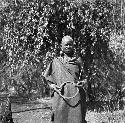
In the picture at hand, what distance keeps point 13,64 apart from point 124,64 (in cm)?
431

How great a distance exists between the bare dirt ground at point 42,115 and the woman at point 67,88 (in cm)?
346

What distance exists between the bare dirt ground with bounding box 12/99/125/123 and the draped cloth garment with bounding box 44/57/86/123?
345 cm

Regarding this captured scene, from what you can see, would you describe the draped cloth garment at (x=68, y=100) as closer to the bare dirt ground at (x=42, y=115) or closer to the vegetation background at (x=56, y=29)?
the bare dirt ground at (x=42, y=115)

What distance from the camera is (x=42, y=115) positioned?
8.70 m

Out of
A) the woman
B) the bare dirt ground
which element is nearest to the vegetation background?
the bare dirt ground

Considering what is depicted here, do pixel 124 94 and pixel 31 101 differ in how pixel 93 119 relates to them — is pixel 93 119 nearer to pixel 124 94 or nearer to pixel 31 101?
pixel 124 94

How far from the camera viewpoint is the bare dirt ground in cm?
725

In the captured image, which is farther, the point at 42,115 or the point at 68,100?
the point at 42,115

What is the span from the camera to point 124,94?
10.5m

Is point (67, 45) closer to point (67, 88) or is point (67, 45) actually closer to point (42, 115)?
point (67, 88)

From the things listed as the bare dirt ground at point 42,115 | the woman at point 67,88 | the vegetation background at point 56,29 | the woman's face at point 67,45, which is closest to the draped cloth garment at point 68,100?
the woman at point 67,88

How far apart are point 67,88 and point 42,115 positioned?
524 cm

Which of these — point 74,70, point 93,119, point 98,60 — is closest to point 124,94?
point 98,60

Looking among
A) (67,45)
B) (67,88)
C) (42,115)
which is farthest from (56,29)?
(67,88)
